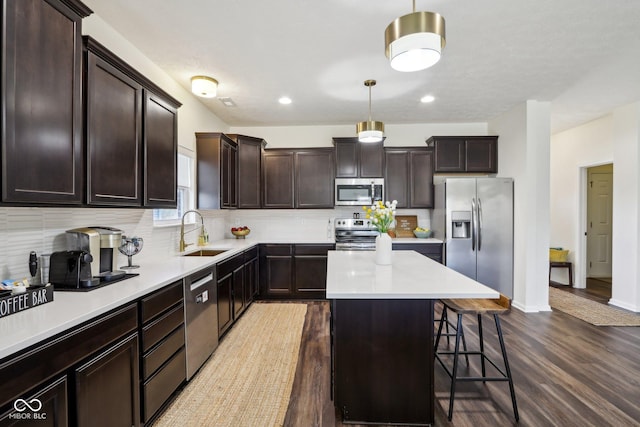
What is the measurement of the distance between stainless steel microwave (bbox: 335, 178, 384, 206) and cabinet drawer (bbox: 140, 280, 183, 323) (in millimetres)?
2950

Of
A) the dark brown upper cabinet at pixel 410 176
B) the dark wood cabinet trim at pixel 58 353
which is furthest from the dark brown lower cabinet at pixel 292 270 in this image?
the dark wood cabinet trim at pixel 58 353

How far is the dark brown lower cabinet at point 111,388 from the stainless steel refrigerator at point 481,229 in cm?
380

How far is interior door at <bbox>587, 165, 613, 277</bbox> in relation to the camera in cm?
554

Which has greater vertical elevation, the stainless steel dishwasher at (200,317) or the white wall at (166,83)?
the white wall at (166,83)

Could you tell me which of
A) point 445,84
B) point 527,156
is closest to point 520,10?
point 445,84

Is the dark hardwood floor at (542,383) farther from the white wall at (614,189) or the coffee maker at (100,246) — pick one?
the coffee maker at (100,246)

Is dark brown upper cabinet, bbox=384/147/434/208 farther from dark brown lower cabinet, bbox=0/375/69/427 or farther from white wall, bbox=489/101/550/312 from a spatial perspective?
dark brown lower cabinet, bbox=0/375/69/427

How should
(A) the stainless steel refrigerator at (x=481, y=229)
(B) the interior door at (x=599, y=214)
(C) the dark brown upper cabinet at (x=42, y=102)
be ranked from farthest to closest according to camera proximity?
1. (B) the interior door at (x=599, y=214)
2. (A) the stainless steel refrigerator at (x=481, y=229)
3. (C) the dark brown upper cabinet at (x=42, y=102)

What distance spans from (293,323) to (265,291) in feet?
3.37

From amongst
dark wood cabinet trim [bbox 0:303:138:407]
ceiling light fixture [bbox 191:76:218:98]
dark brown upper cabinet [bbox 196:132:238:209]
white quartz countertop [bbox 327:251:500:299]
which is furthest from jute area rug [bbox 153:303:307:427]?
ceiling light fixture [bbox 191:76:218:98]

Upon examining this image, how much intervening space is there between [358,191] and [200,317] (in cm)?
297

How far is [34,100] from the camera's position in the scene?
1.33m

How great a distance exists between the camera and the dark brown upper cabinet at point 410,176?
4.67 m

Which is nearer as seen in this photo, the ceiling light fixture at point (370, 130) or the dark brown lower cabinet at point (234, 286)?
the dark brown lower cabinet at point (234, 286)
